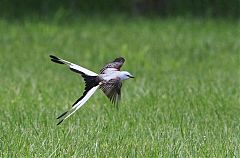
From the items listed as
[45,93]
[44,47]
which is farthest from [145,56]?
[45,93]

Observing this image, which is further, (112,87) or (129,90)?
(129,90)

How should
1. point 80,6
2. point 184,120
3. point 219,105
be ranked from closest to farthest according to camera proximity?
point 184,120
point 219,105
point 80,6

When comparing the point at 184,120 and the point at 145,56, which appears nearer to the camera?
the point at 184,120

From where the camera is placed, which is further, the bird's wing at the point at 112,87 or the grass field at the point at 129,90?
the grass field at the point at 129,90

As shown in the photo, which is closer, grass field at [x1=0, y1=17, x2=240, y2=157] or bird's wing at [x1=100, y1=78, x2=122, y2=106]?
bird's wing at [x1=100, y1=78, x2=122, y2=106]

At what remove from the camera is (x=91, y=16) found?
1672 centimetres

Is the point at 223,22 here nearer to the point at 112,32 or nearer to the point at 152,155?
the point at 112,32

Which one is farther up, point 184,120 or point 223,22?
point 223,22

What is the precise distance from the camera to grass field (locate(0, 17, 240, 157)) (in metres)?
4.89

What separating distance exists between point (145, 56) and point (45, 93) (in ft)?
14.2

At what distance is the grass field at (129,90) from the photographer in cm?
489

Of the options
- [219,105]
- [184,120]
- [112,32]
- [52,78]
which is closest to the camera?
[184,120]

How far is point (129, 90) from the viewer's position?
8188 mm

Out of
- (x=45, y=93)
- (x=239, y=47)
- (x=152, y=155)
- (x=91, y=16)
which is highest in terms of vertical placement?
(x=91, y=16)
